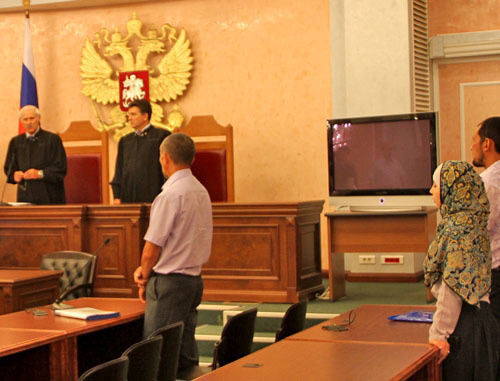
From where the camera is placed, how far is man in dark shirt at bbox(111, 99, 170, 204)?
22.7 feet

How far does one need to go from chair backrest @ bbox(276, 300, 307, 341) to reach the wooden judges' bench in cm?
229

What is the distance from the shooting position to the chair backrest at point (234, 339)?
338 cm

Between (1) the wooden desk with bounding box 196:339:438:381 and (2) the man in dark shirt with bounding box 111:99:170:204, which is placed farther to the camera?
(2) the man in dark shirt with bounding box 111:99:170:204

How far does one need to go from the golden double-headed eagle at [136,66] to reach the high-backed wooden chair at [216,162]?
548 mm

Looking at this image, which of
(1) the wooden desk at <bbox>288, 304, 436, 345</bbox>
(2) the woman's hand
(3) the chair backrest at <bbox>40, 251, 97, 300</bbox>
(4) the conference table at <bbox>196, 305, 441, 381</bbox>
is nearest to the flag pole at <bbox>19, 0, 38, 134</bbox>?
(3) the chair backrest at <bbox>40, 251, 97, 300</bbox>

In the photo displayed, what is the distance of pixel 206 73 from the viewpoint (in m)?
8.53

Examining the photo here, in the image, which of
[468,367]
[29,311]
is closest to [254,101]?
[29,311]

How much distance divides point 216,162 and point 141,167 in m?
1.10

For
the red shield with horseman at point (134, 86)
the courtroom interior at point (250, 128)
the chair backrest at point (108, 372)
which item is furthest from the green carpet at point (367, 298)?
the chair backrest at point (108, 372)

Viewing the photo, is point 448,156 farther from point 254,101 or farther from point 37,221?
point 37,221

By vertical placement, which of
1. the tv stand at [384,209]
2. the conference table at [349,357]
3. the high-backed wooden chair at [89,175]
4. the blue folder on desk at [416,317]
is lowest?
the conference table at [349,357]

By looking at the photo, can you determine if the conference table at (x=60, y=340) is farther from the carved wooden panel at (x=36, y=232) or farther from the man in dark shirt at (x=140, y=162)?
the man in dark shirt at (x=140, y=162)

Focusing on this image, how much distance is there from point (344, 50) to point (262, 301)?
8.85 ft

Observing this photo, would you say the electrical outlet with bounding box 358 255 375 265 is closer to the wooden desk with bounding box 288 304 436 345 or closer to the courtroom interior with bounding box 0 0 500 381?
the courtroom interior with bounding box 0 0 500 381
